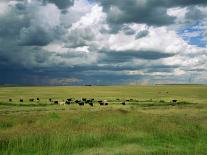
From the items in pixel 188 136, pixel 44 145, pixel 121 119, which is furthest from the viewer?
pixel 121 119

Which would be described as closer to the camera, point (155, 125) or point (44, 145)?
point (44, 145)

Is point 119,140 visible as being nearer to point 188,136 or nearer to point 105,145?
point 105,145

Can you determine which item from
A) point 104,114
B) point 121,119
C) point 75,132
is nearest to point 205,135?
point 75,132

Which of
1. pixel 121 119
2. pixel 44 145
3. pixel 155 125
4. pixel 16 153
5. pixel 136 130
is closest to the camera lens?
pixel 16 153

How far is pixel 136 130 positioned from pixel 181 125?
3.95 m

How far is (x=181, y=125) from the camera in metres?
24.6

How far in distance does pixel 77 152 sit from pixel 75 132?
4080 mm

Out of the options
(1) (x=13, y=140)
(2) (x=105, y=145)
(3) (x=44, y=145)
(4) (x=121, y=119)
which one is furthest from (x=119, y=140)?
(4) (x=121, y=119)

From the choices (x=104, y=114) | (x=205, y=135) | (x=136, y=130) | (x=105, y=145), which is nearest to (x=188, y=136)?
(x=205, y=135)

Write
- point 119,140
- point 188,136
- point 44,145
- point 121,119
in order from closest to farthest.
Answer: point 44,145
point 119,140
point 188,136
point 121,119

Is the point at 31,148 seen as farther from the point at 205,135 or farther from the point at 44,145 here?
the point at 205,135

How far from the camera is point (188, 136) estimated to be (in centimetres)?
2089

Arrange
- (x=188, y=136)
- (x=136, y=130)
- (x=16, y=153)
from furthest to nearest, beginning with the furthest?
(x=136, y=130)
(x=188, y=136)
(x=16, y=153)

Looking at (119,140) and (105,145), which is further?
(119,140)
